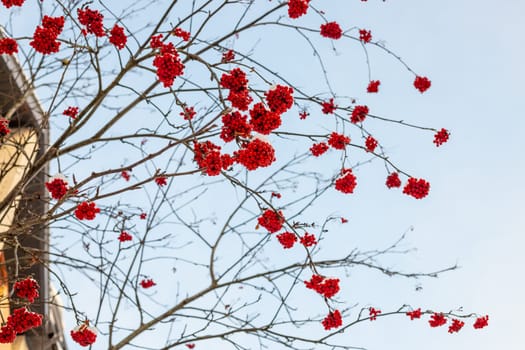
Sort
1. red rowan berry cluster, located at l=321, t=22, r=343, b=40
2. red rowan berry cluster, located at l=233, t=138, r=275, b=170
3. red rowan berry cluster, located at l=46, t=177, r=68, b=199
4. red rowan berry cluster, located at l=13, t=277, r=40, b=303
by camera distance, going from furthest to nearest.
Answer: red rowan berry cluster, located at l=321, t=22, r=343, b=40 → red rowan berry cluster, located at l=46, t=177, r=68, b=199 → red rowan berry cluster, located at l=13, t=277, r=40, b=303 → red rowan berry cluster, located at l=233, t=138, r=275, b=170

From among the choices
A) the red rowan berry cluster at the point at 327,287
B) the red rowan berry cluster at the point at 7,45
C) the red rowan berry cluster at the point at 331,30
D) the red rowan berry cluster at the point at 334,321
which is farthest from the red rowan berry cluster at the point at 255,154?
the red rowan berry cluster at the point at 331,30

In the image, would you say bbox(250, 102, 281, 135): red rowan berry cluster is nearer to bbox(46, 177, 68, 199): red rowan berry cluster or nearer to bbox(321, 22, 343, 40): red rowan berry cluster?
bbox(46, 177, 68, 199): red rowan berry cluster

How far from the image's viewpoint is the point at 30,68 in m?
5.61

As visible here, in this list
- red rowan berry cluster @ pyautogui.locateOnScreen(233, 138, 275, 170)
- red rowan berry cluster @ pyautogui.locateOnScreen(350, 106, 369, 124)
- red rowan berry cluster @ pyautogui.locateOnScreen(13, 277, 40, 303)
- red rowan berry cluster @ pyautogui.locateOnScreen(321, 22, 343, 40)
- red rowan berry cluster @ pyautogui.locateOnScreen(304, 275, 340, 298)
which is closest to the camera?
red rowan berry cluster @ pyautogui.locateOnScreen(233, 138, 275, 170)

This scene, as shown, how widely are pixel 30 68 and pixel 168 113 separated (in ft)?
7.81

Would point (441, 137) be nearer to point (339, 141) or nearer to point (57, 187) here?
point (339, 141)

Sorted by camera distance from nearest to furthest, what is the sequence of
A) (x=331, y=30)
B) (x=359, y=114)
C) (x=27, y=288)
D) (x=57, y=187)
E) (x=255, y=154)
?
(x=255, y=154) < (x=27, y=288) < (x=57, y=187) < (x=359, y=114) < (x=331, y=30)

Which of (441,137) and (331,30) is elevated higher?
(331,30)

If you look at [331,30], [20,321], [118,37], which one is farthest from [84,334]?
[331,30]

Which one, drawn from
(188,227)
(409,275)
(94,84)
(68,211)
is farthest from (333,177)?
(68,211)

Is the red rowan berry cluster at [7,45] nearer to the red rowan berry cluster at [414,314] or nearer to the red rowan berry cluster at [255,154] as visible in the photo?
the red rowan berry cluster at [255,154]

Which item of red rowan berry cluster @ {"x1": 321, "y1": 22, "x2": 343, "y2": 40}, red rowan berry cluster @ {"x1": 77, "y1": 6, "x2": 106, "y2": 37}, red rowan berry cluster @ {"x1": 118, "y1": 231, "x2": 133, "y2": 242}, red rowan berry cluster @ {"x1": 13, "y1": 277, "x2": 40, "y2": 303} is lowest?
red rowan berry cluster @ {"x1": 13, "y1": 277, "x2": 40, "y2": 303}

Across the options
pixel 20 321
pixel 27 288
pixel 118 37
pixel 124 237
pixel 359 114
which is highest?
pixel 359 114

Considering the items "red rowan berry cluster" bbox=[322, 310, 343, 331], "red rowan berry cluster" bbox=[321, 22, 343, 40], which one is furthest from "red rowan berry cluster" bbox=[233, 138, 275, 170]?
"red rowan berry cluster" bbox=[321, 22, 343, 40]
